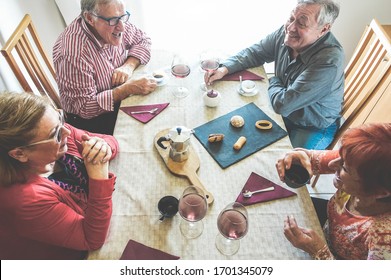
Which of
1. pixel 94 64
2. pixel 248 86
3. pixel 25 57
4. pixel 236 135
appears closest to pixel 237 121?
pixel 236 135

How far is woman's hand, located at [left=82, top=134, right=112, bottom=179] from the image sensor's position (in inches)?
45.1

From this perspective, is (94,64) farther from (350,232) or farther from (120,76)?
(350,232)

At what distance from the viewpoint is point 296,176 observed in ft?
4.33

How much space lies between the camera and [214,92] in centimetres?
165

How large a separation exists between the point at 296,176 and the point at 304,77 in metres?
0.57

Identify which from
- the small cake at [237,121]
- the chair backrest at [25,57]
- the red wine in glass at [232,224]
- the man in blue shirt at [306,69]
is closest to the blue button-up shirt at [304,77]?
the man in blue shirt at [306,69]

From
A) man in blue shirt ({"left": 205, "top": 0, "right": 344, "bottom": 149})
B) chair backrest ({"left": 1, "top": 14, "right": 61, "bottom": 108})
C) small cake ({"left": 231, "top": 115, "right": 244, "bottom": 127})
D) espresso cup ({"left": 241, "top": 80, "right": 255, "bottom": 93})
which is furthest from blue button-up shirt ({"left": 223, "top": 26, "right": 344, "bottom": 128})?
chair backrest ({"left": 1, "top": 14, "right": 61, "bottom": 108})

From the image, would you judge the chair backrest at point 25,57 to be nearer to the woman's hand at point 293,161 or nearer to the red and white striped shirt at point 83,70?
the red and white striped shirt at point 83,70

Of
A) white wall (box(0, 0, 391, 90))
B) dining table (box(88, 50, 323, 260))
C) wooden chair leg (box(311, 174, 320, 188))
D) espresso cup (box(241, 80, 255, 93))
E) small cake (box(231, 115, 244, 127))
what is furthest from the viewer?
white wall (box(0, 0, 391, 90))

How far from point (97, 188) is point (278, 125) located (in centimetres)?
91

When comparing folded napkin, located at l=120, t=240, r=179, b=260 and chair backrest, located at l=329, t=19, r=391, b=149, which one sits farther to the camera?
chair backrest, located at l=329, t=19, r=391, b=149

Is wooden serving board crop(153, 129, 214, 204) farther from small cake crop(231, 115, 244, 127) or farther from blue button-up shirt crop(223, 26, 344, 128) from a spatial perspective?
blue button-up shirt crop(223, 26, 344, 128)

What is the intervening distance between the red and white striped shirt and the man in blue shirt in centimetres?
58

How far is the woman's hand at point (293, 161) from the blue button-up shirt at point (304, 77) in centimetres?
31
